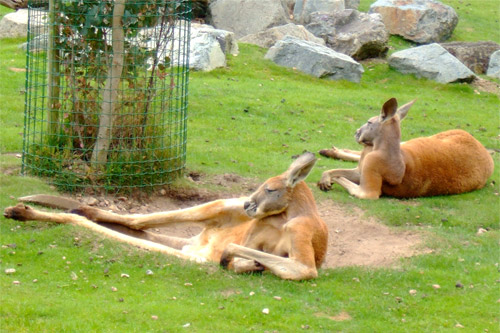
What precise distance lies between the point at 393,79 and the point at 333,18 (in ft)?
10.8

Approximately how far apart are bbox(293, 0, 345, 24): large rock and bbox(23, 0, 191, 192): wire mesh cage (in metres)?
14.9

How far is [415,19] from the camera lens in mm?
22891

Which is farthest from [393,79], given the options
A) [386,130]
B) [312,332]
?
[312,332]

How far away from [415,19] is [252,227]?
17.4m

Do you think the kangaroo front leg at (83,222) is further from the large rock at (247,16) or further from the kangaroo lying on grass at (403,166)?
the large rock at (247,16)

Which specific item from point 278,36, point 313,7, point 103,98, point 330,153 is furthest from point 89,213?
point 313,7

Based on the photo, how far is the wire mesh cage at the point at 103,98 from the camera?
866 cm

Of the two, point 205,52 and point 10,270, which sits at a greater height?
point 205,52

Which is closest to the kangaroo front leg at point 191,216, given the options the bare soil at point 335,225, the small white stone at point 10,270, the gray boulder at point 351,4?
the bare soil at point 335,225

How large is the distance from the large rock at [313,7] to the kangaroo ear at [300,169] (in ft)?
56.3

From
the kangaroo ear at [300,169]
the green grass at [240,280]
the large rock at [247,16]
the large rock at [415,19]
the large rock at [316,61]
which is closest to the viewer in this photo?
the green grass at [240,280]

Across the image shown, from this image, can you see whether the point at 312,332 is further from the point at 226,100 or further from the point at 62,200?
the point at 226,100

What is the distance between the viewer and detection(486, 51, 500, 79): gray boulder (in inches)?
766

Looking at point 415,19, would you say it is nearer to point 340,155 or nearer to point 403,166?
point 340,155
